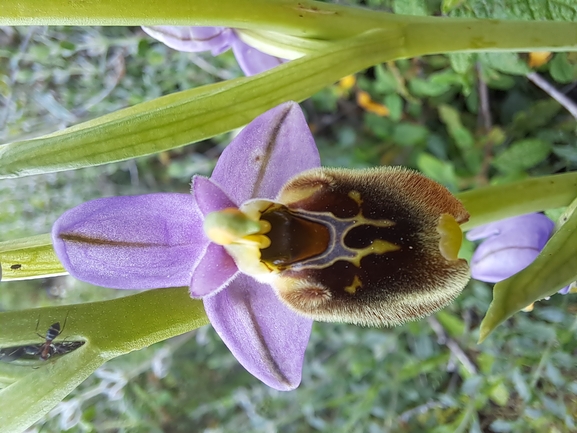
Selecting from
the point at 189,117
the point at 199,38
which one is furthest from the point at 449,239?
the point at 199,38

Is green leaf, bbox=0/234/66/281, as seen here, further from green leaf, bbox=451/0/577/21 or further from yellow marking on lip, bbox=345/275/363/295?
green leaf, bbox=451/0/577/21

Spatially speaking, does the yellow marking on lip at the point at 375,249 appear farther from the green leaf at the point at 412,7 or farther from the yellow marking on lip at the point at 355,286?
the green leaf at the point at 412,7

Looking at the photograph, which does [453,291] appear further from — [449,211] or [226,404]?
[226,404]

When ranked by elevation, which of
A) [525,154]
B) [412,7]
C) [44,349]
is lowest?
[525,154]

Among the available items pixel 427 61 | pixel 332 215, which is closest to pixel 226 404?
pixel 427 61

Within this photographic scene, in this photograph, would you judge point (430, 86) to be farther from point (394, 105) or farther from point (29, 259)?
point (29, 259)

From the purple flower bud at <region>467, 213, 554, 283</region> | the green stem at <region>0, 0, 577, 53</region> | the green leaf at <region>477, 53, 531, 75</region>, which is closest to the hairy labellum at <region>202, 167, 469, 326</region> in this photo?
the green stem at <region>0, 0, 577, 53</region>

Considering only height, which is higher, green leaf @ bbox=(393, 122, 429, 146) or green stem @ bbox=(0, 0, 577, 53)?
green stem @ bbox=(0, 0, 577, 53)
